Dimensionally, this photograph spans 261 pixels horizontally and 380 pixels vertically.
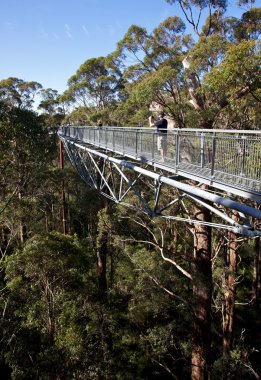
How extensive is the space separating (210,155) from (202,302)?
427 cm

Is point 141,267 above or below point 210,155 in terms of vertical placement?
below

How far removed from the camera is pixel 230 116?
903cm

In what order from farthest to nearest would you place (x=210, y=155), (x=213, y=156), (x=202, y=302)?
(x=202, y=302)
(x=210, y=155)
(x=213, y=156)

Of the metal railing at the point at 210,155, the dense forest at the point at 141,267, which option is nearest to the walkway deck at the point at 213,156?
the metal railing at the point at 210,155

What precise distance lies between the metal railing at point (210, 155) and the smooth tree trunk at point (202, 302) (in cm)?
213

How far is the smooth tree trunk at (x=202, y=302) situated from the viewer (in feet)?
23.5

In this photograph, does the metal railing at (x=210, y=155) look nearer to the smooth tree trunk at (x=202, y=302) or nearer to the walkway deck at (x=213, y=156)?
the walkway deck at (x=213, y=156)

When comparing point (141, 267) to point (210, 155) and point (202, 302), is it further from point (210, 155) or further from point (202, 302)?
point (210, 155)

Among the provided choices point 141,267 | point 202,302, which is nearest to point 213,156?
point 202,302

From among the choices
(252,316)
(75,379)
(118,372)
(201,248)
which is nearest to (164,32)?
(201,248)

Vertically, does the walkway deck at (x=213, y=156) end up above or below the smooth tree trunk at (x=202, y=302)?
above

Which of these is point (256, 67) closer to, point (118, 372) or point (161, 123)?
point (161, 123)

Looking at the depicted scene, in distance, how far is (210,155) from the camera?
4453 millimetres

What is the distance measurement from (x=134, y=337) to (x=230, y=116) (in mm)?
10154
